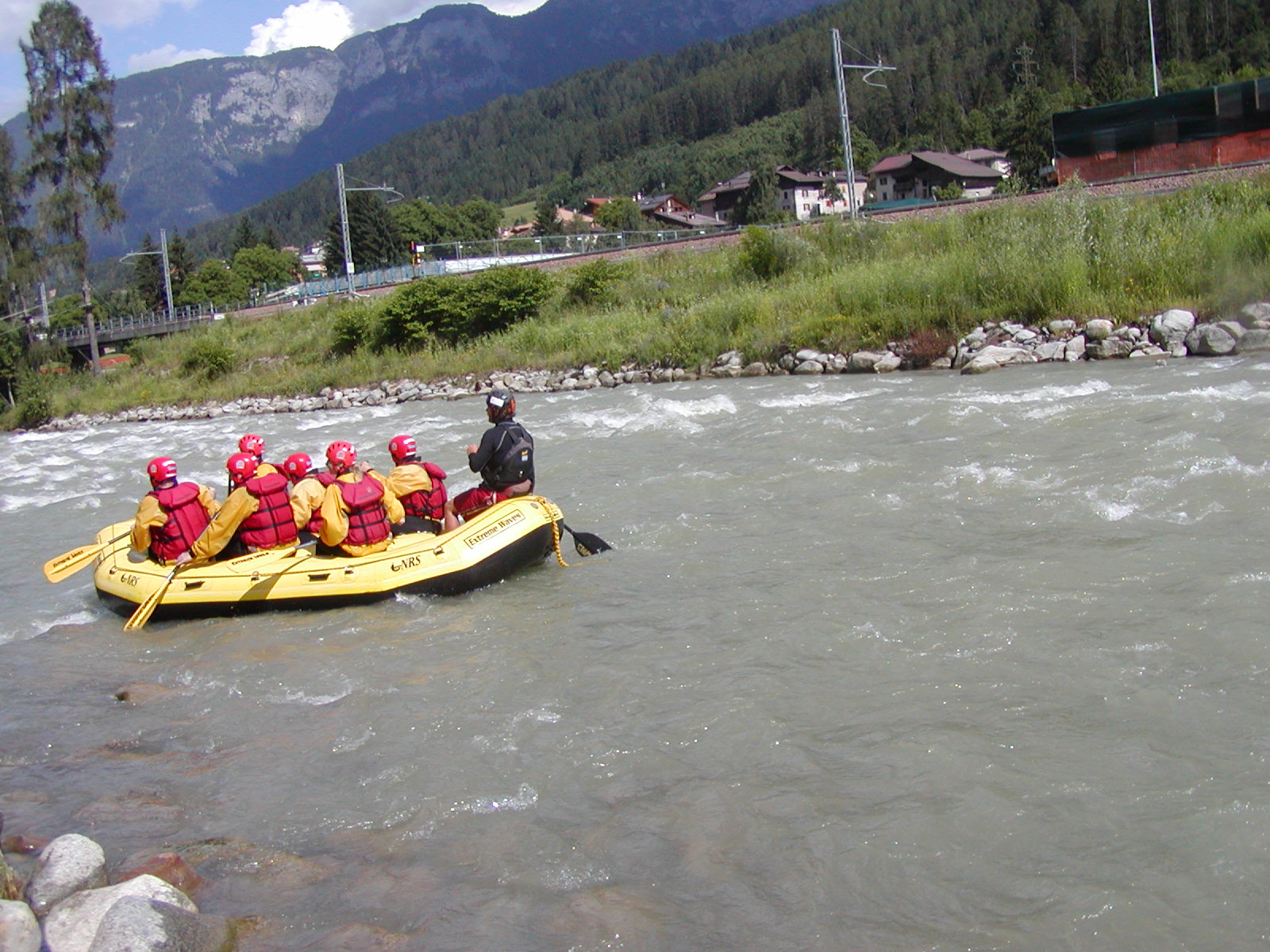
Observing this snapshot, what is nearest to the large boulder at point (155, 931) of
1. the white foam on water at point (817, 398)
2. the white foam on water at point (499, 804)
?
the white foam on water at point (499, 804)

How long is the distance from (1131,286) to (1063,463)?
8772mm

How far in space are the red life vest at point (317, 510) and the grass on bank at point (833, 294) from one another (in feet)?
39.9

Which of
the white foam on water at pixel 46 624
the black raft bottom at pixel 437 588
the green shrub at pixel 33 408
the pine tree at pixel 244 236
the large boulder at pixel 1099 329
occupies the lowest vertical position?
the white foam on water at pixel 46 624

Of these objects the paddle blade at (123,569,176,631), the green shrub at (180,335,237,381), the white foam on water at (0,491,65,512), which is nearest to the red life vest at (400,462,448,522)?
the paddle blade at (123,569,176,631)

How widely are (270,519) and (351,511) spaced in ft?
3.07

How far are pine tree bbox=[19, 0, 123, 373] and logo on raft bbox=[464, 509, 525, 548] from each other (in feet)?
115

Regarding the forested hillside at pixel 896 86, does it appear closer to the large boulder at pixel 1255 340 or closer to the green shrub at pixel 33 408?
the green shrub at pixel 33 408

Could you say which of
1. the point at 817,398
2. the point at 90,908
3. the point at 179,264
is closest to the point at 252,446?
the point at 90,908

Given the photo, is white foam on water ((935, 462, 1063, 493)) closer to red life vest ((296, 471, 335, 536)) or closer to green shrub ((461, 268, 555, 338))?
red life vest ((296, 471, 335, 536))

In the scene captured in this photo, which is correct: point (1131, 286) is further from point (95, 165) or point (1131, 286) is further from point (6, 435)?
point (95, 165)

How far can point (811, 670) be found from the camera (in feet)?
19.8

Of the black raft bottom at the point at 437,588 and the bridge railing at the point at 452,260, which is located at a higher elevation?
the bridge railing at the point at 452,260

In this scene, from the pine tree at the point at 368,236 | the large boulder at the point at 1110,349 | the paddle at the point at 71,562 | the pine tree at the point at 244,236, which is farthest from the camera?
the pine tree at the point at 244,236

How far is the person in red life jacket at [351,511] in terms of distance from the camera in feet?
26.8
